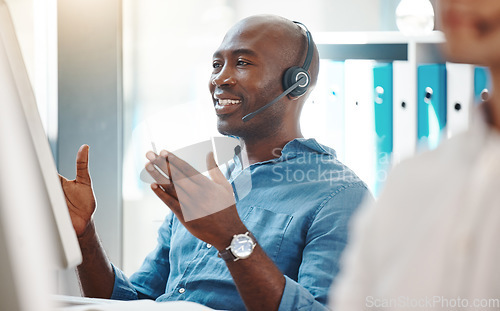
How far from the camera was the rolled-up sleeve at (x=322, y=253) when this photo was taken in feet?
3.79

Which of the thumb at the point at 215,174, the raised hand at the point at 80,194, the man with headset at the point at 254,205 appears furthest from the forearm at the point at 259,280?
the raised hand at the point at 80,194

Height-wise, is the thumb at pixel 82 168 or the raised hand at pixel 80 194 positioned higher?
the thumb at pixel 82 168

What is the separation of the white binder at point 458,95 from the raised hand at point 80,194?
2.94 feet

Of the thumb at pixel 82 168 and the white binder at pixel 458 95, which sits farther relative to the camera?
the white binder at pixel 458 95

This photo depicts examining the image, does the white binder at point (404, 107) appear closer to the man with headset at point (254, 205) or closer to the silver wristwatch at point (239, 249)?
the man with headset at point (254, 205)

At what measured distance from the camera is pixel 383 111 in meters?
1.82

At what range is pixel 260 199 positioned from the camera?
143 cm

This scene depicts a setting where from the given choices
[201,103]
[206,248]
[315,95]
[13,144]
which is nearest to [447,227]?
[13,144]

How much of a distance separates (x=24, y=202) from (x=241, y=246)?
70 centimetres

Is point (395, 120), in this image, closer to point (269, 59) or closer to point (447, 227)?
point (269, 59)

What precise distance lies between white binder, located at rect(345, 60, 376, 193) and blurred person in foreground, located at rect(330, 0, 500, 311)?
1.41 m

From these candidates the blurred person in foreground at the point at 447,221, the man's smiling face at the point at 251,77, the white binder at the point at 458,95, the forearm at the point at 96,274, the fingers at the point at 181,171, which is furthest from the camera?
the white binder at the point at 458,95

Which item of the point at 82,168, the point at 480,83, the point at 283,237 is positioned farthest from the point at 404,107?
the point at 82,168

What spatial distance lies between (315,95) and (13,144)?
1580mm
